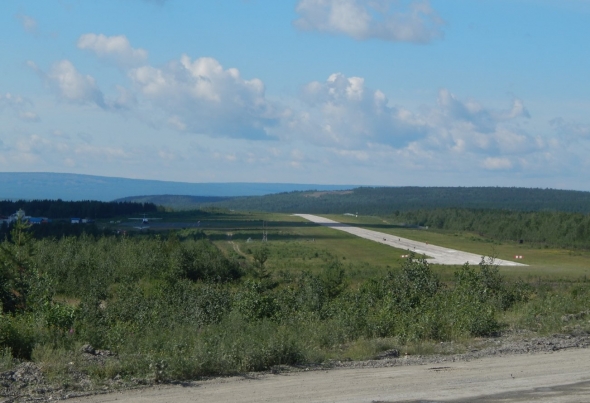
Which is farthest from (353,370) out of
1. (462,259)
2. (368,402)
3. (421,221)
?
(421,221)

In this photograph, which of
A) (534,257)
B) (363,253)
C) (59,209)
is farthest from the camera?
(59,209)

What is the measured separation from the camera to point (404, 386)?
35.8 ft

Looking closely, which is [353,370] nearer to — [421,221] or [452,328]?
[452,328]

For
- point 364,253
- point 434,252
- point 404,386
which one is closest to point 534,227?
point 434,252

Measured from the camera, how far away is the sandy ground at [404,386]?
1014 centimetres

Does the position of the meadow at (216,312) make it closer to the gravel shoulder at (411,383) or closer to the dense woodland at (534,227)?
the gravel shoulder at (411,383)

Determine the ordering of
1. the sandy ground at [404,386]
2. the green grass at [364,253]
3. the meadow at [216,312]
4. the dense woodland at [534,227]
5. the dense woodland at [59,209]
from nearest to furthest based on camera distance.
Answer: the sandy ground at [404,386], the meadow at [216,312], the green grass at [364,253], the dense woodland at [534,227], the dense woodland at [59,209]

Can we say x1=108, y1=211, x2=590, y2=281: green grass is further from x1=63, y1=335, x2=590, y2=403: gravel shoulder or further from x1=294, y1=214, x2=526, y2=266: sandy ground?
x1=63, y1=335, x2=590, y2=403: gravel shoulder

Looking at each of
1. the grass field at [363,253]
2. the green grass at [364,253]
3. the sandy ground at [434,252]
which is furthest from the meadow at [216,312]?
the sandy ground at [434,252]

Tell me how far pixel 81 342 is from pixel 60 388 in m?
3.07

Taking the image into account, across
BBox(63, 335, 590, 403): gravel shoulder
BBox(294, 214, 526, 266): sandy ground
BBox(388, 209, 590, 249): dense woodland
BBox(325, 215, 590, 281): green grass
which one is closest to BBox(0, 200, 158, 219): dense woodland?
BBox(294, 214, 526, 266): sandy ground

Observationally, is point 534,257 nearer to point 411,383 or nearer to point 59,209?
point 411,383

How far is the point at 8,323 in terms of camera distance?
13.2 meters

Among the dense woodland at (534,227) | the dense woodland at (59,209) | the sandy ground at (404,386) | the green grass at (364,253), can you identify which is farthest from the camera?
the dense woodland at (59,209)
